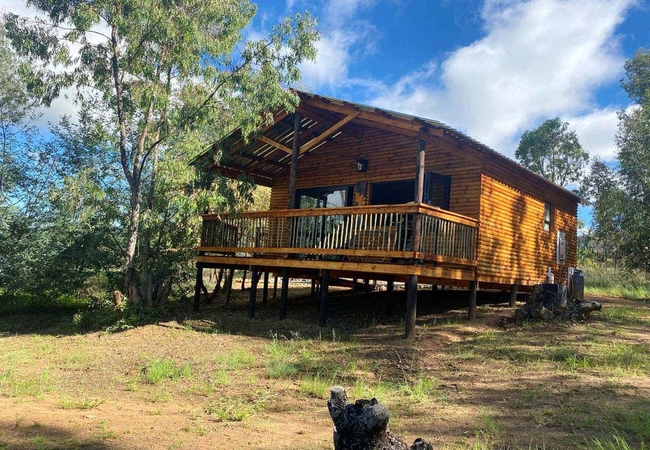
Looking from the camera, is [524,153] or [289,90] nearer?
[289,90]

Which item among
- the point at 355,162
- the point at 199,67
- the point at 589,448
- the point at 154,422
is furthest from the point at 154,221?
the point at 589,448

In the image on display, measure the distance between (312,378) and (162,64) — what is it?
8649mm

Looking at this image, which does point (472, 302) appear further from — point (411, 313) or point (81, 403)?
point (81, 403)

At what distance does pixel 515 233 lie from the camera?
12.8 meters

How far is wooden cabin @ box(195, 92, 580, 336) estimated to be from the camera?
31.1ft

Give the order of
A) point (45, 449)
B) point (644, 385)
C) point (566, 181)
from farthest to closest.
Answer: point (566, 181) < point (644, 385) < point (45, 449)

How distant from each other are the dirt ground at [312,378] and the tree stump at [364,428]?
1.25 metres

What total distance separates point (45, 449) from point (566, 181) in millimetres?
34964

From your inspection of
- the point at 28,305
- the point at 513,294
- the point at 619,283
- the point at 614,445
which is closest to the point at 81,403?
the point at 614,445

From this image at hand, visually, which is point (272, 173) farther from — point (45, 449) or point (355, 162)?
point (45, 449)

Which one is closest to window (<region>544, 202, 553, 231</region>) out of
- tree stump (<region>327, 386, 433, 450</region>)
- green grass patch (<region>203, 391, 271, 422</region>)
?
green grass patch (<region>203, 391, 271, 422</region>)

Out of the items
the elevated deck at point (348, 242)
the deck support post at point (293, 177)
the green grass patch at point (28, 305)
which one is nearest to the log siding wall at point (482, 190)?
the elevated deck at point (348, 242)

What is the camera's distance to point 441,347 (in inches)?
326

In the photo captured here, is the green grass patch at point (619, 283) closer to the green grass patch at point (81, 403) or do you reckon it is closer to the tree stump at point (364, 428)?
the tree stump at point (364, 428)
